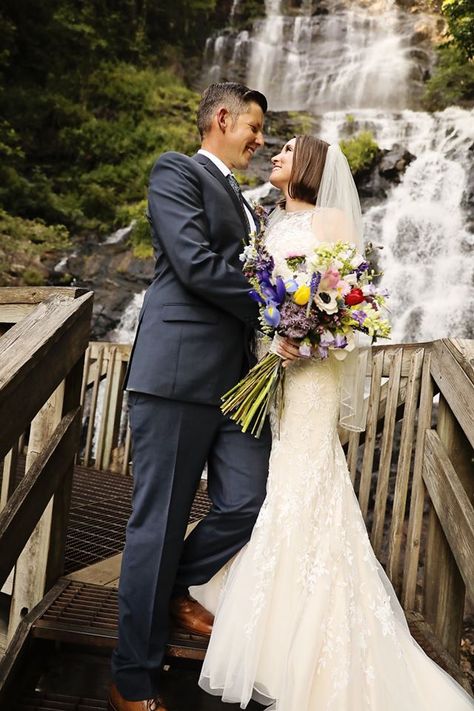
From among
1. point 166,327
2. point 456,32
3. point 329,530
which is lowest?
point 329,530

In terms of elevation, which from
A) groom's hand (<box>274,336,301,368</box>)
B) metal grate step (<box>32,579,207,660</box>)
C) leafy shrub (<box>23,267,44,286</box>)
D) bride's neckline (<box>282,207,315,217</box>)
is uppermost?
leafy shrub (<box>23,267,44,286</box>)

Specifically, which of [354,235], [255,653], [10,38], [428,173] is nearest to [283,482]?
[255,653]

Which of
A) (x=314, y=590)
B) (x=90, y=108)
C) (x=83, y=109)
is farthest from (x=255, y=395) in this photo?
(x=90, y=108)

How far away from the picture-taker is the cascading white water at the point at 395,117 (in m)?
11.6

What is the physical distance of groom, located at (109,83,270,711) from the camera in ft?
7.40

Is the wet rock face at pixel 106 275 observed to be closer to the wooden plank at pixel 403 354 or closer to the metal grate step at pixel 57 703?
the wooden plank at pixel 403 354

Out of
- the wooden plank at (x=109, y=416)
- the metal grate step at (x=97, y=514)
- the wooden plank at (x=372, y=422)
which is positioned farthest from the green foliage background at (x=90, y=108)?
the wooden plank at (x=372, y=422)

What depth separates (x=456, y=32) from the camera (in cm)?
1308

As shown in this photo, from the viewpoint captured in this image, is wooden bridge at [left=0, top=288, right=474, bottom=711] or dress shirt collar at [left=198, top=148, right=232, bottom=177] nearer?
wooden bridge at [left=0, top=288, right=474, bottom=711]

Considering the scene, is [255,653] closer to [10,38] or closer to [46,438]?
[46,438]

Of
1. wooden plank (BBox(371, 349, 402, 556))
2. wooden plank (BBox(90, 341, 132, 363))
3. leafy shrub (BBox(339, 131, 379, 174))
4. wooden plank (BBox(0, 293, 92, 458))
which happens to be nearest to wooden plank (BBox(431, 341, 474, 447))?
wooden plank (BBox(371, 349, 402, 556))

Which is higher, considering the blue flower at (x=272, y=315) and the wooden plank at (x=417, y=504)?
the blue flower at (x=272, y=315)

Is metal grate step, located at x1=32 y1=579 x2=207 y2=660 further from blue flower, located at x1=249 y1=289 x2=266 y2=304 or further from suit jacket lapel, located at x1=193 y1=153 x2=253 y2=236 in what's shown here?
suit jacket lapel, located at x1=193 y1=153 x2=253 y2=236

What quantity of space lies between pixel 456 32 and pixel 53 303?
1309 cm
